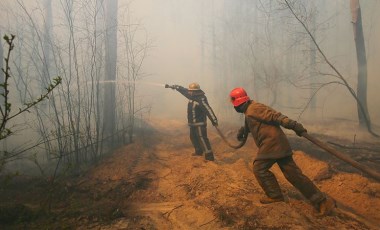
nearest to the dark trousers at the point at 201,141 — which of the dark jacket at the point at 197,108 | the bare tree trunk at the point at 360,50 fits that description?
the dark jacket at the point at 197,108

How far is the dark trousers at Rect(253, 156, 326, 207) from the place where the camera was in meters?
4.32

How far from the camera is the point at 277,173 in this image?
6.64 metres

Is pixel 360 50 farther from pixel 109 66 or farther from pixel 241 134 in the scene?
pixel 109 66

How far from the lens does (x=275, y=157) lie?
14.4ft

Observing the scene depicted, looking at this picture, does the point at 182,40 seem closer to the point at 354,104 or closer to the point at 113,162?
the point at 354,104

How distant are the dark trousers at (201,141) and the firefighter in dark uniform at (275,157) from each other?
3.04m

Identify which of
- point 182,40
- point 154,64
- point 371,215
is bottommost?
point 371,215

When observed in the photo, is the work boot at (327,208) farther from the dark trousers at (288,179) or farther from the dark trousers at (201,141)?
the dark trousers at (201,141)

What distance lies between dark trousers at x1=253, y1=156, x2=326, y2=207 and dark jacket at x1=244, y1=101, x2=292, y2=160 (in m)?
0.13

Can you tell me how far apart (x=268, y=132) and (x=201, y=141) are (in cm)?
331

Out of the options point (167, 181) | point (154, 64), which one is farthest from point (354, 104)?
point (154, 64)

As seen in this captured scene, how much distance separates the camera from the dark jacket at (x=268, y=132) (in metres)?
4.41

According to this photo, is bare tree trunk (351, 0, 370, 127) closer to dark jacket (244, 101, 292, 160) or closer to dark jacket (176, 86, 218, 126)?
dark jacket (176, 86, 218, 126)

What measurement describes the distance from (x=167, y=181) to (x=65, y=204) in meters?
2.06
